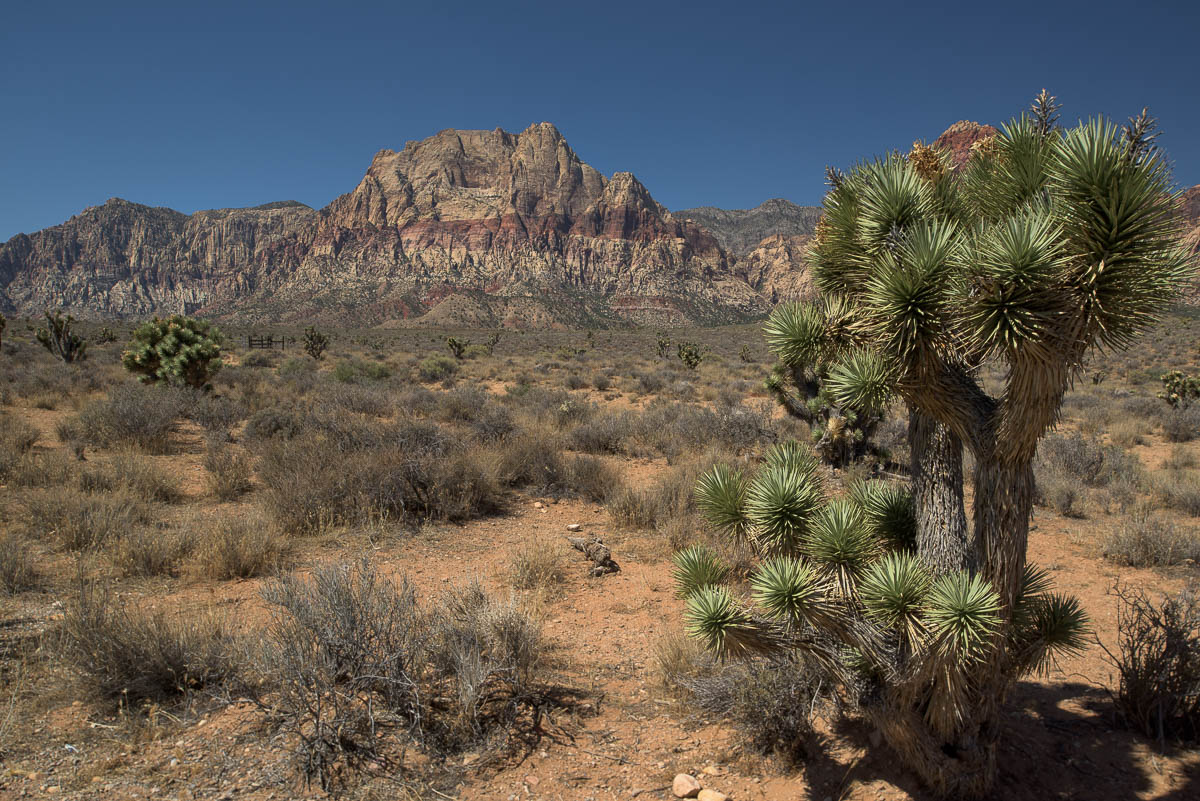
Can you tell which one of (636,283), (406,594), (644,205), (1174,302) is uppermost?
(644,205)

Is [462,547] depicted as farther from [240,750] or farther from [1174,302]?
[1174,302]

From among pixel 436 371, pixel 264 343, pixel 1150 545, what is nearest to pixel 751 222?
pixel 264 343

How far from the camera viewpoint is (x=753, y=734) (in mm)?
3268

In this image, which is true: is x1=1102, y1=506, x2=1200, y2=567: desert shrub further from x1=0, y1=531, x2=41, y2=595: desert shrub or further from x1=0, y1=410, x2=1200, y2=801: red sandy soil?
x1=0, y1=531, x2=41, y2=595: desert shrub

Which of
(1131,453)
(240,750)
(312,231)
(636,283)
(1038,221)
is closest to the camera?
(1038,221)

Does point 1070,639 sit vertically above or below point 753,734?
above

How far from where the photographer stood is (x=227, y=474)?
7.54 m

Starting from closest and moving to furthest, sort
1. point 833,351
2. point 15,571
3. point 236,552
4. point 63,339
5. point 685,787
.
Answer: point 833,351 < point 685,787 < point 15,571 < point 236,552 < point 63,339

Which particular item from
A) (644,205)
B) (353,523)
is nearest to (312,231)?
(644,205)

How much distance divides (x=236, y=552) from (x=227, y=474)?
2.78 metres

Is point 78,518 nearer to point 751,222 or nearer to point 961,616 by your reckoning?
point 961,616

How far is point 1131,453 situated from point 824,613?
42.3ft

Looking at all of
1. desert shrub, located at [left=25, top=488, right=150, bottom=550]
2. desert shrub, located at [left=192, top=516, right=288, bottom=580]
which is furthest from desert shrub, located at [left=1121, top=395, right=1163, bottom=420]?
desert shrub, located at [left=25, top=488, right=150, bottom=550]

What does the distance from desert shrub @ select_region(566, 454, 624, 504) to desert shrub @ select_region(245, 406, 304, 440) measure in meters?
4.71
